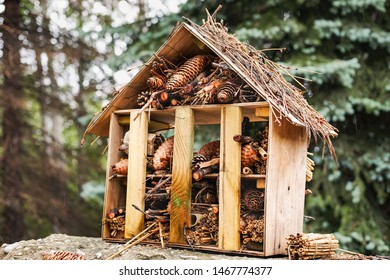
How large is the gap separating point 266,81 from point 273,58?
4.02 meters

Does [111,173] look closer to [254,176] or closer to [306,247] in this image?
[254,176]

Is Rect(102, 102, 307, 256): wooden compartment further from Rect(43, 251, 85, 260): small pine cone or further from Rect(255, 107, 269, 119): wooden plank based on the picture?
Rect(43, 251, 85, 260): small pine cone

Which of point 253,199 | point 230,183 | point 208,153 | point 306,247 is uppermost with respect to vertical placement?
point 208,153

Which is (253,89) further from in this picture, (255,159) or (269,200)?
(269,200)

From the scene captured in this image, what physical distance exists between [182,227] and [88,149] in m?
7.38

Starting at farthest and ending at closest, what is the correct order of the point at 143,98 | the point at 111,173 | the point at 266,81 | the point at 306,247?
the point at 111,173, the point at 143,98, the point at 266,81, the point at 306,247

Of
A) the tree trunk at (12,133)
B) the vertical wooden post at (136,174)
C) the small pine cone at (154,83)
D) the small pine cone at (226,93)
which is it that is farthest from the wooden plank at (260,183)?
the tree trunk at (12,133)

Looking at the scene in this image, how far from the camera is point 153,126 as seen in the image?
514cm

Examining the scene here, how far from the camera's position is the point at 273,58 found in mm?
8367

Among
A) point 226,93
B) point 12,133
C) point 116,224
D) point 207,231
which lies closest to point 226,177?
point 207,231

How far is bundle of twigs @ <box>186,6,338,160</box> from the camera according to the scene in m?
4.18

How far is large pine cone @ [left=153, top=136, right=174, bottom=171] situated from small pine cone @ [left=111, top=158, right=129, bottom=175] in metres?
0.24

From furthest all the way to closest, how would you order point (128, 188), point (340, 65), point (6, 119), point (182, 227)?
point (6, 119), point (340, 65), point (128, 188), point (182, 227)

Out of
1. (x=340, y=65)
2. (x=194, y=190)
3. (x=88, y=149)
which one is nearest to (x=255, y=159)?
(x=194, y=190)
